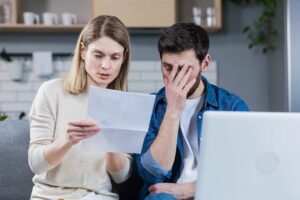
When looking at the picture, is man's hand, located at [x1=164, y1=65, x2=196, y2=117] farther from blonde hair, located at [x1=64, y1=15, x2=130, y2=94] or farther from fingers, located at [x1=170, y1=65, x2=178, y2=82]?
blonde hair, located at [x1=64, y1=15, x2=130, y2=94]

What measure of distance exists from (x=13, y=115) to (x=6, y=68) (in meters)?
0.34

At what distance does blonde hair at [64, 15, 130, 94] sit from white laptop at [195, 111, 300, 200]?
845mm

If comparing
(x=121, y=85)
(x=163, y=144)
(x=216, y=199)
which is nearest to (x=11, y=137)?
(x=121, y=85)

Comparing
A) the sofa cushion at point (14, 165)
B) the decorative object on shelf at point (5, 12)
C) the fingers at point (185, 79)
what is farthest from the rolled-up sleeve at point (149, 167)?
the decorative object on shelf at point (5, 12)

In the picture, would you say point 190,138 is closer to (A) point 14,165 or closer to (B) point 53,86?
(B) point 53,86

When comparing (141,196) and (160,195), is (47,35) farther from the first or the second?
(160,195)

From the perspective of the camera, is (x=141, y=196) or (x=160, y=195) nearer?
(x=160, y=195)

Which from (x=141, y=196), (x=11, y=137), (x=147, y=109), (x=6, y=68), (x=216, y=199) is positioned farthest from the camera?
(x=6, y=68)

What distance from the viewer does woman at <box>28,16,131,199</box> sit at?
1.69 metres

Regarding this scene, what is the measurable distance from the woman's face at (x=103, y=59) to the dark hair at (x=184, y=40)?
0.17 metres

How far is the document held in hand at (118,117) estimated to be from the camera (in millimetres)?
1422

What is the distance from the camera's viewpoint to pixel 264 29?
11.4 feet

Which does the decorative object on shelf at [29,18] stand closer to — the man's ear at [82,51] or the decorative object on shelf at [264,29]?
the decorative object on shelf at [264,29]

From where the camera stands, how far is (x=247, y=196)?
974 millimetres
